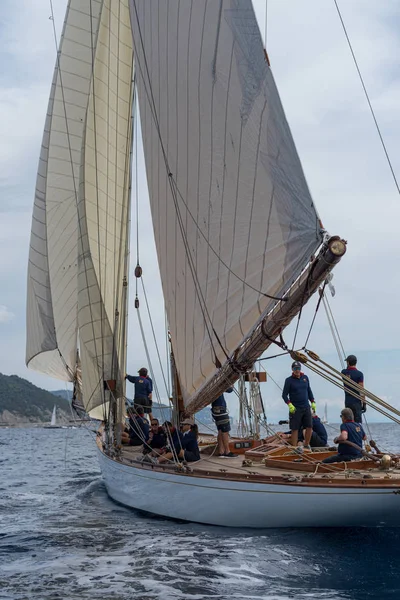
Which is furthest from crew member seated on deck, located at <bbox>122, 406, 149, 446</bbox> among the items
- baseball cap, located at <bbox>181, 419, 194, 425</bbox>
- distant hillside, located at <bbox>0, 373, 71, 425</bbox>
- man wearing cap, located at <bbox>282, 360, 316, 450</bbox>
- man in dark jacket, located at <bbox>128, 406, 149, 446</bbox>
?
distant hillside, located at <bbox>0, 373, 71, 425</bbox>

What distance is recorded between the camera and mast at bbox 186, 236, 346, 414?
9711 millimetres

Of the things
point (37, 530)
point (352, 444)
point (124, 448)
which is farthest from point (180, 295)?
point (124, 448)

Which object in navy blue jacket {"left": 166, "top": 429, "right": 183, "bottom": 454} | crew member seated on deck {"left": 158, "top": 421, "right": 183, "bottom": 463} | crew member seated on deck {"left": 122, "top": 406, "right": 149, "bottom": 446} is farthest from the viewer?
crew member seated on deck {"left": 122, "top": 406, "right": 149, "bottom": 446}

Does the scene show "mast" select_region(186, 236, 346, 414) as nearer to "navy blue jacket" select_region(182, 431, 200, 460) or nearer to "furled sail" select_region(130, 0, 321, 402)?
"furled sail" select_region(130, 0, 321, 402)

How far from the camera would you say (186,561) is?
9.77m

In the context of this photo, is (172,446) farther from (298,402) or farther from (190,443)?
(298,402)

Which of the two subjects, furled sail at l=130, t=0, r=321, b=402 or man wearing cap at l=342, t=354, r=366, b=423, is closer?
furled sail at l=130, t=0, r=321, b=402

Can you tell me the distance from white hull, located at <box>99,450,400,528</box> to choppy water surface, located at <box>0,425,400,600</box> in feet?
0.53

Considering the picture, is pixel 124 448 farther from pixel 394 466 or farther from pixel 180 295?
pixel 394 466

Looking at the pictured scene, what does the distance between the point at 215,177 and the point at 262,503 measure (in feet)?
15.5

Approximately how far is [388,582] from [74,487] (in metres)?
12.6

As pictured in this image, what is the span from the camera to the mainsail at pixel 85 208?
16.6 meters

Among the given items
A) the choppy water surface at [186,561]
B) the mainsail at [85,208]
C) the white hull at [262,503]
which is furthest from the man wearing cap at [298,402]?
the mainsail at [85,208]

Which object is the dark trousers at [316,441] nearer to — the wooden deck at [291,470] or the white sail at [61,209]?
the wooden deck at [291,470]
